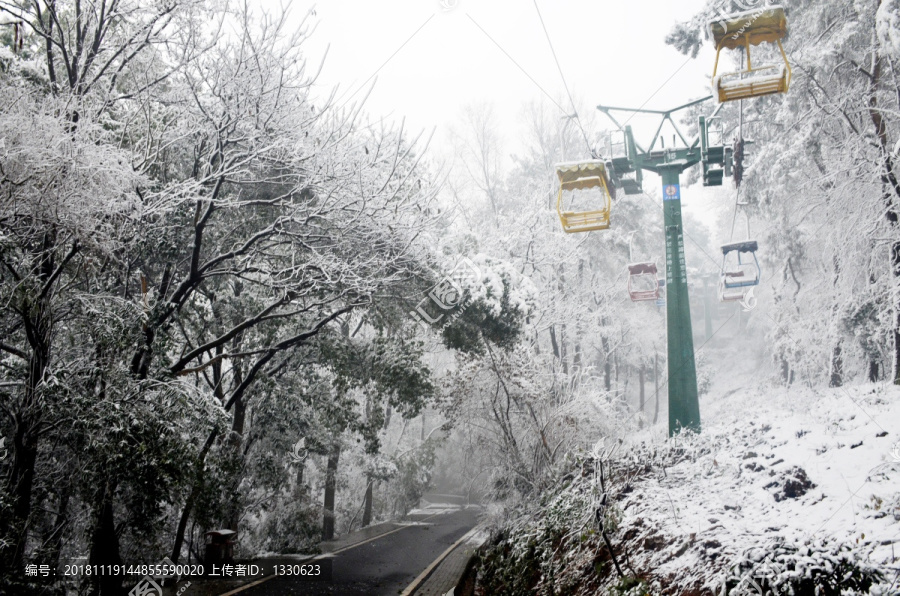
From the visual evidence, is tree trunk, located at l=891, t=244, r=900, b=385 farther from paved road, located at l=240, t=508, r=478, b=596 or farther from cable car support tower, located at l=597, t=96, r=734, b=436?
paved road, located at l=240, t=508, r=478, b=596

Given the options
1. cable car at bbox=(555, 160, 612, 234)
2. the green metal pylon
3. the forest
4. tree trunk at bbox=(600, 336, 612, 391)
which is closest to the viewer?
the forest

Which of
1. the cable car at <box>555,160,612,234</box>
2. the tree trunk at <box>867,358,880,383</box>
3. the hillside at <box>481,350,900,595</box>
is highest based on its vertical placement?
the cable car at <box>555,160,612,234</box>

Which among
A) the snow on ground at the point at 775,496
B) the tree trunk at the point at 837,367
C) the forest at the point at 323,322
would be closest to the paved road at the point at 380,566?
the forest at the point at 323,322

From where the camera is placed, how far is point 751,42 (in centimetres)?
838

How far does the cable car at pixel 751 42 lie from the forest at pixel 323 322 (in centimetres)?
206

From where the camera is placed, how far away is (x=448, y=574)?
37.2 ft

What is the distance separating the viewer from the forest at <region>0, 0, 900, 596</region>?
5871mm

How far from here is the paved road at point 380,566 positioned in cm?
950

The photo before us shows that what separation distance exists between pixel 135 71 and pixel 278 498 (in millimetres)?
12412

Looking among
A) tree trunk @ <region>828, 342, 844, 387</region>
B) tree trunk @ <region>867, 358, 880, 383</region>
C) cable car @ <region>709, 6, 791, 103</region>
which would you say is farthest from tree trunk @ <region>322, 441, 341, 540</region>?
tree trunk @ <region>867, 358, 880, 383</region>

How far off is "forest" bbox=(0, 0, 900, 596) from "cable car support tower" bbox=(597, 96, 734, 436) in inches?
20.5

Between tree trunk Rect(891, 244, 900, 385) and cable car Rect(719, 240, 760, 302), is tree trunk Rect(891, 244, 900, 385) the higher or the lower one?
the lower one

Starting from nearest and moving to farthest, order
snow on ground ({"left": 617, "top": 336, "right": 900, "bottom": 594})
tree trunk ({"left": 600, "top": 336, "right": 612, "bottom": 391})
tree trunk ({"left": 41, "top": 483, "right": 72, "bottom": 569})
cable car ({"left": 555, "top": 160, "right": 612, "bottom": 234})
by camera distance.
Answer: snow on ground ({"left": 617, "top": 336, "right": 900, "bottom": 594}) < tree trunk ({"left": 41, "top": 483, "right": 72, "bottom": 569}) < cable car ({"left": 555, "top": 160, "right": 612, "bottom": 234}) < tree trunk ({"left": 600, "top": 336, "right": 612, "bottom": 391})

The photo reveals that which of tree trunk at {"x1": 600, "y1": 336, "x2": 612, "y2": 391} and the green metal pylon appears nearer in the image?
the green metal pylon
